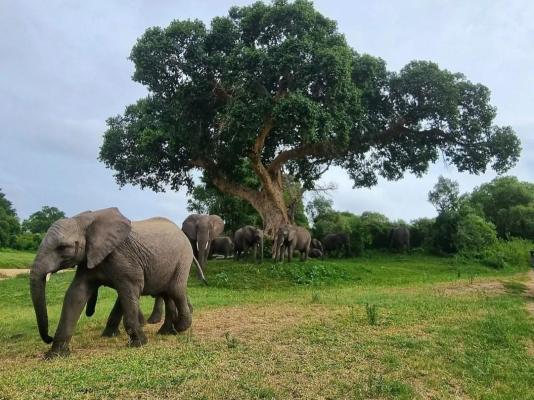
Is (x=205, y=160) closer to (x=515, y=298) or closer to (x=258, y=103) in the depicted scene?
(x=258, y=103)

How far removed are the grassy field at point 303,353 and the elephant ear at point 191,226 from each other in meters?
5.65

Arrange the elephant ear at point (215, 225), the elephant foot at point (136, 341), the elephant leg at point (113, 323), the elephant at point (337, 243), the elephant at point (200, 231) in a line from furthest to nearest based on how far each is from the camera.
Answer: the elephant at point (337, 243)
the elephant ear at point (215, 225)
the elephant at point (200, 231)
the elephant leg at point (113, 323)
the elephant foot at point (136, 341)

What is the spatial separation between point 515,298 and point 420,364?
27.4 feet

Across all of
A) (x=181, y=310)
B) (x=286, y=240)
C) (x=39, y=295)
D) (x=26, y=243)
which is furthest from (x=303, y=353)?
(x=26, y=243)

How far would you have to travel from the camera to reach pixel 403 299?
13.7m

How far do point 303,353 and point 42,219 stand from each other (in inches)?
3246

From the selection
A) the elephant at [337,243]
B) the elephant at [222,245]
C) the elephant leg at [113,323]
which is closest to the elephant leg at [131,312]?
the elephant leg at [113,323]

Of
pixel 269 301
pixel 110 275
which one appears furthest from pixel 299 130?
pixel 110 275

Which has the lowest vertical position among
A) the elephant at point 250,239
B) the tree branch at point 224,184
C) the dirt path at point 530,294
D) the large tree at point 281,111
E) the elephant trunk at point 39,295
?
the dirt path at point 530,294

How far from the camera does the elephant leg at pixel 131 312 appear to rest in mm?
8305

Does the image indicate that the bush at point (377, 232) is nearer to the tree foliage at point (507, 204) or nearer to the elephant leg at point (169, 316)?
the tree foliage at point (507, 204)

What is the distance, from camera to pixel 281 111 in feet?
71.1

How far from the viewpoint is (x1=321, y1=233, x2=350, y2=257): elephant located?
33344 mm

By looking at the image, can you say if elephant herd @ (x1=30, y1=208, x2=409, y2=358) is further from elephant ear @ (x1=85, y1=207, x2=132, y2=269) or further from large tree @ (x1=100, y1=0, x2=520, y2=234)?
large tree @ (x1=100, y1=0, x2=520, y2=234)
